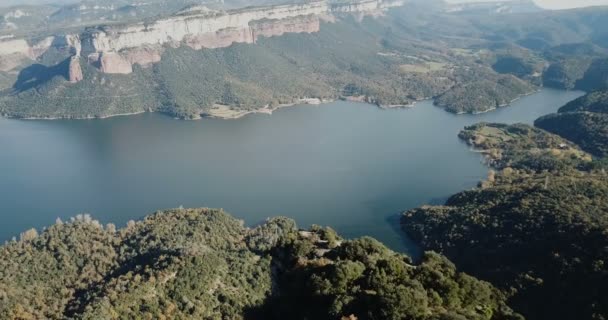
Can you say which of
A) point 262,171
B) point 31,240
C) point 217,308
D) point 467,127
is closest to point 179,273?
point 217,308

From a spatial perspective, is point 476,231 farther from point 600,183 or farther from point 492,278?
point 600,183

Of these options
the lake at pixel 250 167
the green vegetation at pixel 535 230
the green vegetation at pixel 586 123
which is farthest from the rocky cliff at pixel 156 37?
the green vegetation at pixel 535 230

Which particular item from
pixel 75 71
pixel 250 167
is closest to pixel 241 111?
pixel 250 167

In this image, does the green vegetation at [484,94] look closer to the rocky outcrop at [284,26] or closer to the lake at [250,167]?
the lake at [250,167]

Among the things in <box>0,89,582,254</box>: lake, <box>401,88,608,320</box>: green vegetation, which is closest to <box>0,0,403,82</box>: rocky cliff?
<box>0,89,582,254</box>: lake

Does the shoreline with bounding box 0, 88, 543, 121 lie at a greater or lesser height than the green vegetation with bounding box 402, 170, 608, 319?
lesser

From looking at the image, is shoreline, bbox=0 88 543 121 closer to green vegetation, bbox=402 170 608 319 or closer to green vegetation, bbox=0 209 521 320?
green vegetation, bbox=0 209 521 320
